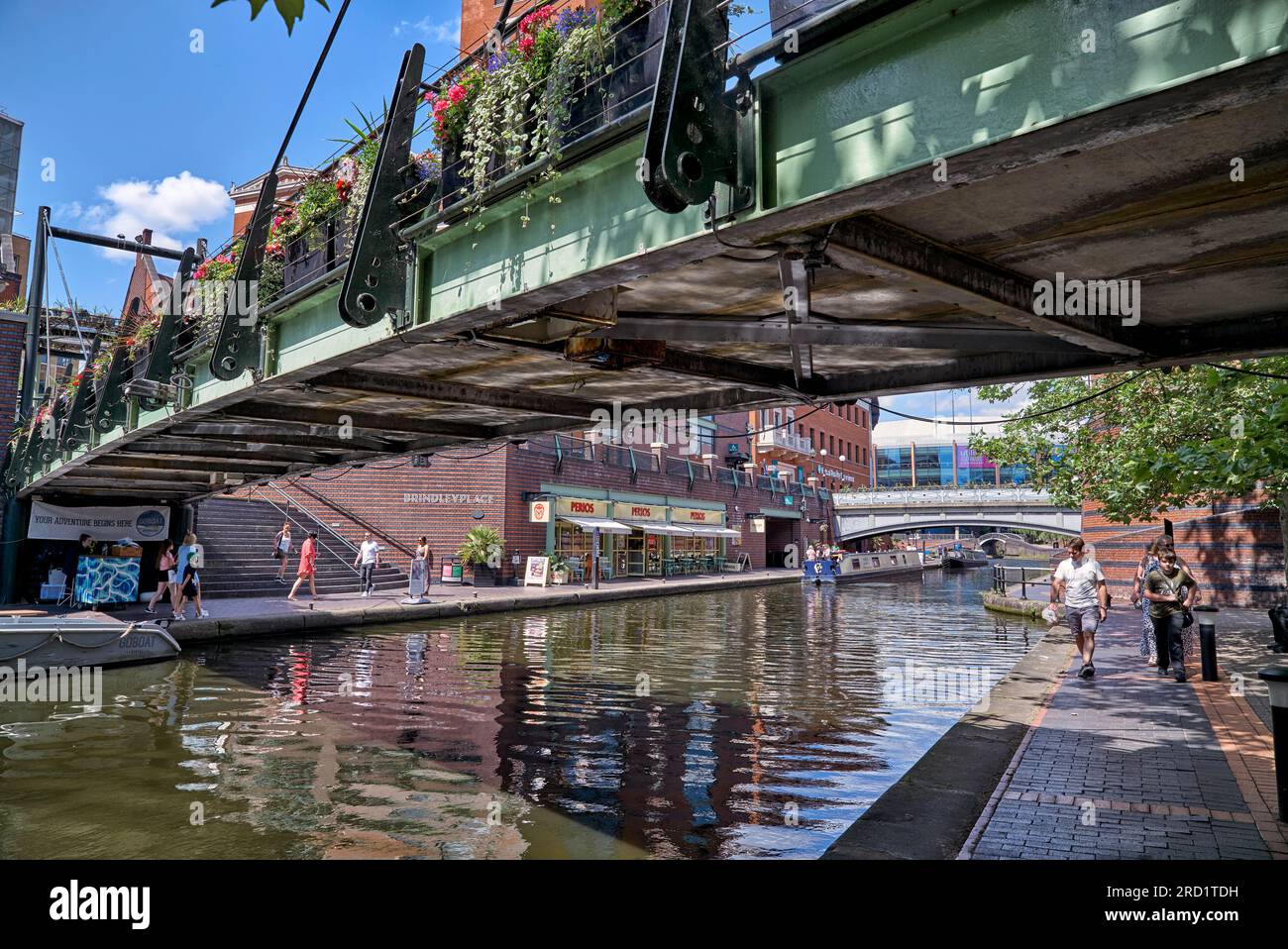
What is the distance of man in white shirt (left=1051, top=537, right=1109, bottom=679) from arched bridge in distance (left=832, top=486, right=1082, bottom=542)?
4419 cm

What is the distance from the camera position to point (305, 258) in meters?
7.96

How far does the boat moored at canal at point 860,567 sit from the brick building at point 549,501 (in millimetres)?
5744

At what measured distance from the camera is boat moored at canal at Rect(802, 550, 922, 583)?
35188mm

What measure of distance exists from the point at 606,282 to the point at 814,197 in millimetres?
1521

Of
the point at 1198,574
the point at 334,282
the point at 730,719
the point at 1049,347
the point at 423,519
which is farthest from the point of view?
the point at 423,519

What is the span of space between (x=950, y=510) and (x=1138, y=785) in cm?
5164

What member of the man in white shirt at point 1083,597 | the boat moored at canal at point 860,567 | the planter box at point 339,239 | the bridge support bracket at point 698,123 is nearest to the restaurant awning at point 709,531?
the boat moored at canal at point 860,567

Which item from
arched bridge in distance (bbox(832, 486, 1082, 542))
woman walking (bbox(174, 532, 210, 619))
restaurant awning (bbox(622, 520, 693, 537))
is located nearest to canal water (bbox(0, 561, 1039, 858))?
woman walking (bbox(174, 532, 210, 619))

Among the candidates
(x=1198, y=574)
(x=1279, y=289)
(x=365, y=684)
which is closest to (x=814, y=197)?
(x=1279, y=289)

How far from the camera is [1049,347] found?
636 centimetres

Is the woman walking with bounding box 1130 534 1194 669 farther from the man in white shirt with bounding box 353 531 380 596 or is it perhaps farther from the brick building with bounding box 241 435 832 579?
the man in white shirt with bounding box 353 531 380 596

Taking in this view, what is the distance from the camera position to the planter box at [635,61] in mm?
4332
